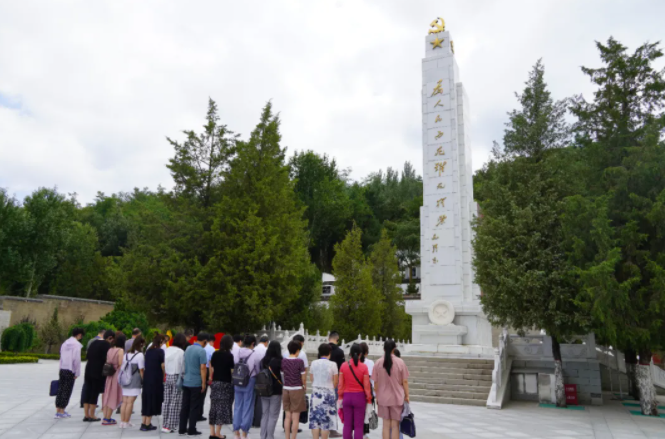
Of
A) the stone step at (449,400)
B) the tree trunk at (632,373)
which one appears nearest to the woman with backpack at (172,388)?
the stone step at (449,400)

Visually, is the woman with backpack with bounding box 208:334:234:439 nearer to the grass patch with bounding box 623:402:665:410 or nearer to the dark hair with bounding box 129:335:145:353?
the dark hair with bounding box 129:335:145:353

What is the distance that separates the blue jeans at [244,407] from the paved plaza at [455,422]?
540 mm

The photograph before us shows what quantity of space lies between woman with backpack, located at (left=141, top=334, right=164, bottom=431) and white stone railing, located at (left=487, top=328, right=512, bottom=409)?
7.83 metres

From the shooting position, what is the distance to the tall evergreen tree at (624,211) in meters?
9.98

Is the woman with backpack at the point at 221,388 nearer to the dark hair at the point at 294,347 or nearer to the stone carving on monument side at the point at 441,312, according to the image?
the dark hair at the point at 294,347

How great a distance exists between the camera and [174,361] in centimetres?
677

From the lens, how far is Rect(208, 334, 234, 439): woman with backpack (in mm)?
6441

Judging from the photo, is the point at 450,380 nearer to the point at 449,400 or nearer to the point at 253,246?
the point at 449,400

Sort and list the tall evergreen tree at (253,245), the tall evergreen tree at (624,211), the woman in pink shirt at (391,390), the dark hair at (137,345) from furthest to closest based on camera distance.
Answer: the tall evergreen tree at (253,245), the tall evergreen tree at (624,211), the dark hair at (137,345), the woman in pink shirt at (391,390)

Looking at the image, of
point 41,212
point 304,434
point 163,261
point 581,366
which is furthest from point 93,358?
point 41,212

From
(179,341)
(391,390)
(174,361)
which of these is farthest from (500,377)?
(174,361)

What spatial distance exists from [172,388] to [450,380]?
8.96 m

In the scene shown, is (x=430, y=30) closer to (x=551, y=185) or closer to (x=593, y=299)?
(x=551, y=185)

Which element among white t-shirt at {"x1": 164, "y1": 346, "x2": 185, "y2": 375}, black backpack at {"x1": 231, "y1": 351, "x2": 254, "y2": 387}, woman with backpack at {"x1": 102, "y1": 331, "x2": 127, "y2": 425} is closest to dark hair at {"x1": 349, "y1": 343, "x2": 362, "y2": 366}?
black backpack at {"x1": 231, "y1": 351, "x2": 254, "y2": 387}
